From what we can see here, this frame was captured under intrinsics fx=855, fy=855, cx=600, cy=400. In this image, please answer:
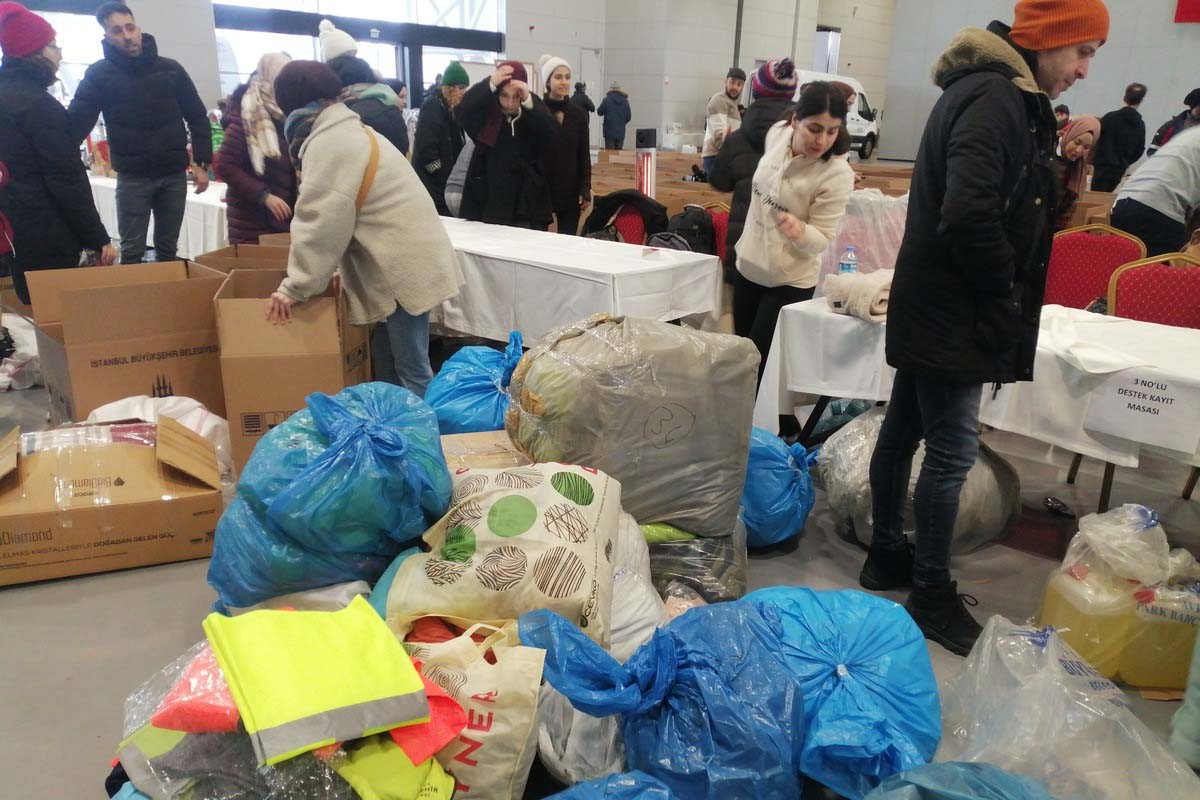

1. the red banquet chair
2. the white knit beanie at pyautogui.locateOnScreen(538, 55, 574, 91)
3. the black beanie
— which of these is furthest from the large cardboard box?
the red banquet chair

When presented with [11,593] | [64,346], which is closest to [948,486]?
[11,593]

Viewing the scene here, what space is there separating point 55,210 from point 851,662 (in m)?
3.26

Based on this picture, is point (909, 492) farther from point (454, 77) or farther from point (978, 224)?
point (454, 77)

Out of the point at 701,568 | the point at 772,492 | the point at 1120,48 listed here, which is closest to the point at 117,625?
the point at 701,568

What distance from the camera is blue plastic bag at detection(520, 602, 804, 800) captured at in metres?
1.25

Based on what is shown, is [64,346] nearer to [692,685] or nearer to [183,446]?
[183,446]

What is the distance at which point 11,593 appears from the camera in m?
2.22

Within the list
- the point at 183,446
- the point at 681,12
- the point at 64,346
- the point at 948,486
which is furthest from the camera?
the point at 681,12

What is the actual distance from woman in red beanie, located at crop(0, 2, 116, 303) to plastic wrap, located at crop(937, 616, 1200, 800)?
341 centimetres

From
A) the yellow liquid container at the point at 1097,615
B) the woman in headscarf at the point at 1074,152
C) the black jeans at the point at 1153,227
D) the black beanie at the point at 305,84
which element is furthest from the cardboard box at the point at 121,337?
the black jeans at the point at 1153,227

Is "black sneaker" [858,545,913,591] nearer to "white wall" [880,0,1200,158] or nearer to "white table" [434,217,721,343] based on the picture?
"white table" [434,217,721,343]

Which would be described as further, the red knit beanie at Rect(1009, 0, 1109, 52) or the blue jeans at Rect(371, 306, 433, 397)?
the blue jeans at Rect(371, 306, 433, 397)

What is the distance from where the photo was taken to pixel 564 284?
3080 millimetres

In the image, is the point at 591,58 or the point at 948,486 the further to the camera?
the point at 591,58
